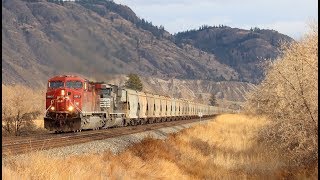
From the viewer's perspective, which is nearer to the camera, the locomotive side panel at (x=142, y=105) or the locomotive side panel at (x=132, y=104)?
the locomotive side panel at (x=132, y=104)

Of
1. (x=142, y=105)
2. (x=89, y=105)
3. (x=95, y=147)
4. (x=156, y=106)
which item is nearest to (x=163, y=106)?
(x=156, y=106)

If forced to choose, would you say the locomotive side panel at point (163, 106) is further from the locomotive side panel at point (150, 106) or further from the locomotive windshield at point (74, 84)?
the locomotive windshield at point (74, 84)

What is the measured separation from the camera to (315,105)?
1571 centimetres

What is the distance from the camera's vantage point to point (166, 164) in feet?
58.1

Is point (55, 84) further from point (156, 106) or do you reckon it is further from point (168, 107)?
point (168, 107)

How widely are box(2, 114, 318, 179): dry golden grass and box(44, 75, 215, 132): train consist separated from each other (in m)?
6.23

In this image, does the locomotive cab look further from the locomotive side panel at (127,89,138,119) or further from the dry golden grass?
the locomotive side panel at (127,89,138,119)

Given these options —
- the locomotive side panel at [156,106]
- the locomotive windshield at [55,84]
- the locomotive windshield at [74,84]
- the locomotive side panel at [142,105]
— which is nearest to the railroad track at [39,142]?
the locomotive windshield at [74,84]

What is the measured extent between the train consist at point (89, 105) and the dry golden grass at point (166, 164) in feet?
20.4

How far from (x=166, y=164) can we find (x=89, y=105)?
13.6m

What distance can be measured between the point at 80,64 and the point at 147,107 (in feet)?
37.6

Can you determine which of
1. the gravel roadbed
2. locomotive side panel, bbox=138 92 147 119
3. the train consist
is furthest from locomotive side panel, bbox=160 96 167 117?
the gravel roadbed

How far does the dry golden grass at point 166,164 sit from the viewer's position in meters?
11.5

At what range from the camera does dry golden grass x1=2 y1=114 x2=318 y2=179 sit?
11.5 m
